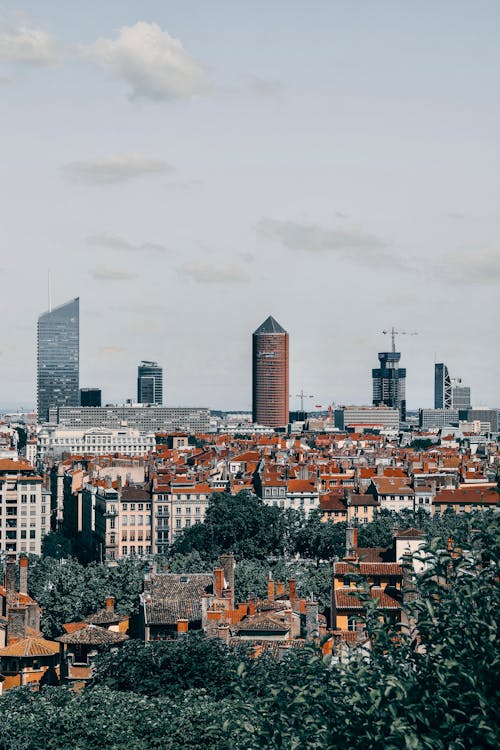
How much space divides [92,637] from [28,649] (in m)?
2.72

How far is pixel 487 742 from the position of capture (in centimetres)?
2223

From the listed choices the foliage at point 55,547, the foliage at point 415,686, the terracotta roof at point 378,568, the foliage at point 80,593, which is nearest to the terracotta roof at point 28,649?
the foliage at point 80,593

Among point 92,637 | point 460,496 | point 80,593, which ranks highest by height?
point 460,496

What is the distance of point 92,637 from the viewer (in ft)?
170

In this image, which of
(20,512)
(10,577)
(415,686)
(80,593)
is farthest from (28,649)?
(20,512)

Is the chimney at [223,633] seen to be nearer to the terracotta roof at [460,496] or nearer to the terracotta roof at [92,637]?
the terracotta roof at [92,637]

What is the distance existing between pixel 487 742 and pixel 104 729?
17511mm

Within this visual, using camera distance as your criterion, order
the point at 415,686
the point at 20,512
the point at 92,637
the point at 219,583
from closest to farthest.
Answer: the point at 415,686 → the point at 92,637 → the point at 219,583 → the point at 20,512

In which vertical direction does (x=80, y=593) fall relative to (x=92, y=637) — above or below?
below

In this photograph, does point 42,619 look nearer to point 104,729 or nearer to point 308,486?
point 104,729

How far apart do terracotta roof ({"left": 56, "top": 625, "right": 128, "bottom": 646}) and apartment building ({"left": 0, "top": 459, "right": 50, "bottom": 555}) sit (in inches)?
2324

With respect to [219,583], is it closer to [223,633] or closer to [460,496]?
[223,633]

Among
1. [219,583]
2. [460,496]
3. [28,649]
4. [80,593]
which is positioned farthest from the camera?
[460,496]

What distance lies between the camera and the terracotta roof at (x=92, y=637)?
168ft
